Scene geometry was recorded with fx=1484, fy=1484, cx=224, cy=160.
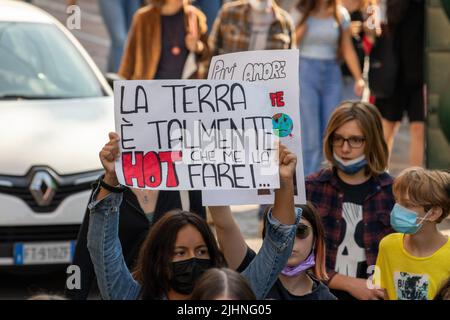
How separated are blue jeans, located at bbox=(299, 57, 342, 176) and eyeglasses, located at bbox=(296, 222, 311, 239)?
4956 millimetres

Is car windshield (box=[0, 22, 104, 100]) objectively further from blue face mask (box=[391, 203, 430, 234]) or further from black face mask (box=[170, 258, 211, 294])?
black face mask (box=[170, 258, 211, 294])

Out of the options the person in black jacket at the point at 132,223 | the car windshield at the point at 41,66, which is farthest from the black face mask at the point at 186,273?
the car windshield at the point at 41,66

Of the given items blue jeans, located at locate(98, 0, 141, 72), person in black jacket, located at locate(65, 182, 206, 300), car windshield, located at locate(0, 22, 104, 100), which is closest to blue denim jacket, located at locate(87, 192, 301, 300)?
person in black jacket, located at locate(65, 182, 206, 300)

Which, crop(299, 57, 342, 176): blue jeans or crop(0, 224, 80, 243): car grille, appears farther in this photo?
crop(299, 57, 342, 176): blue jeans

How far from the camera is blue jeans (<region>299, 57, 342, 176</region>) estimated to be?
11334 mm

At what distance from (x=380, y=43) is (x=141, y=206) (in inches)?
212

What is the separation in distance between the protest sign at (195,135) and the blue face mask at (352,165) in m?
1.50

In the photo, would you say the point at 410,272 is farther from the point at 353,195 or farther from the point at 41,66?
the point at 41,66

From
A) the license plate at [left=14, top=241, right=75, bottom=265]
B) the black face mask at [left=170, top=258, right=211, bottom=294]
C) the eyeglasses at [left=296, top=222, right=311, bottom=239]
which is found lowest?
the black face mask at [left=170, top=258, right=211, bottom=294]

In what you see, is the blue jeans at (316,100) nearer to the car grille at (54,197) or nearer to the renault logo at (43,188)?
the car grille at (54,197)

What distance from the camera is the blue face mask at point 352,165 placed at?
289 inches
